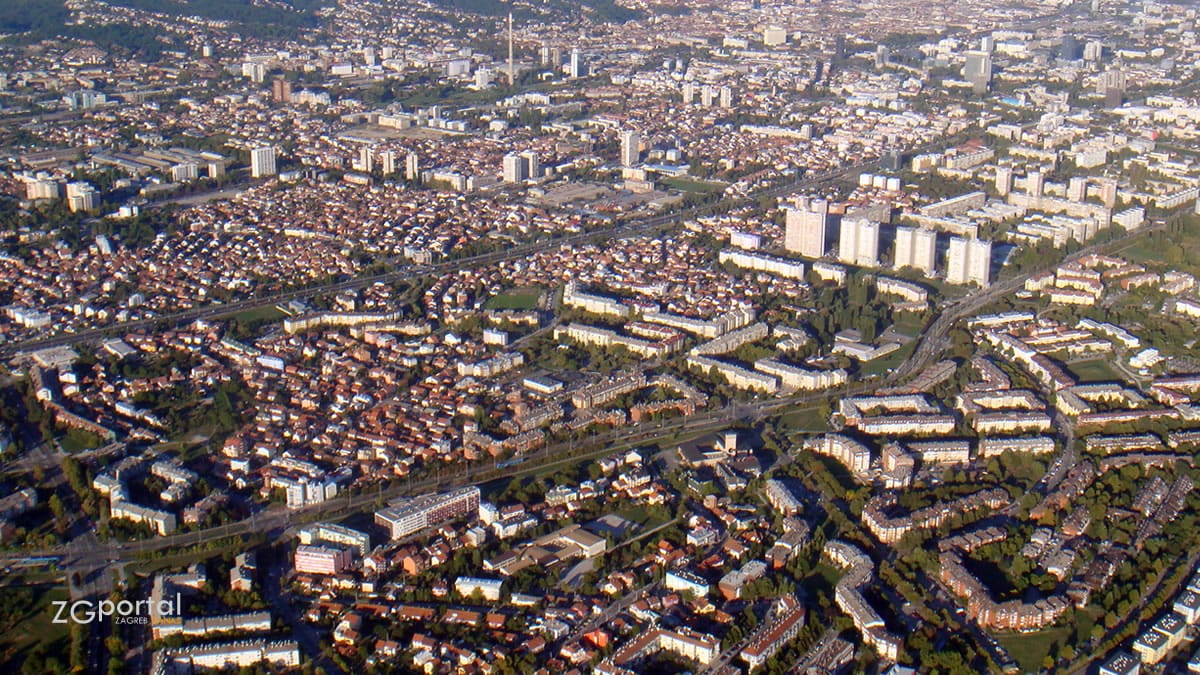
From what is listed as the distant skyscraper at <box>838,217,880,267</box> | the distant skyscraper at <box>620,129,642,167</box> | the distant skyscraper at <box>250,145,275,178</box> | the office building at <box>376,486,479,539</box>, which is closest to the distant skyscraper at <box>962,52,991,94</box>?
A: the distant skyscraper at <box>620,129,642,167</box>

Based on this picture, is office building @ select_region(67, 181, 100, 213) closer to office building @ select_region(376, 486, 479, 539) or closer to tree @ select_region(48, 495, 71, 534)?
tree @ select_region(48, 495, 71, 534)

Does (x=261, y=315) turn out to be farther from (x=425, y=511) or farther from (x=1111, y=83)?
(x=1111, y=83)

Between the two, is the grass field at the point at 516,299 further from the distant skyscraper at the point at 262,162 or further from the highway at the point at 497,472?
the distant skyscraper at the point at 262,162

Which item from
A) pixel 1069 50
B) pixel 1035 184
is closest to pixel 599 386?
pixel 1035 184

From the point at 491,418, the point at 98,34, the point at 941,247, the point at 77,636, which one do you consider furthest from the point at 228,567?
the point at 98,34

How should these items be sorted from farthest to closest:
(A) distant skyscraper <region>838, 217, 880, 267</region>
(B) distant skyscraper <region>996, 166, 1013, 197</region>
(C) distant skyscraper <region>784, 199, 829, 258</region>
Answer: (B) distant skyscraper <region>996, 166, 1013, 197</region>, (C) distant skyscraper <region>784, 199, 829, 258</region>, (A) distant skyscraper <region>838, 217, 880, 267</region>

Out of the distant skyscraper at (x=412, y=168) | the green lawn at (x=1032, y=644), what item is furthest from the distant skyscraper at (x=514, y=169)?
the green lawn at (x=1032, y=644)
